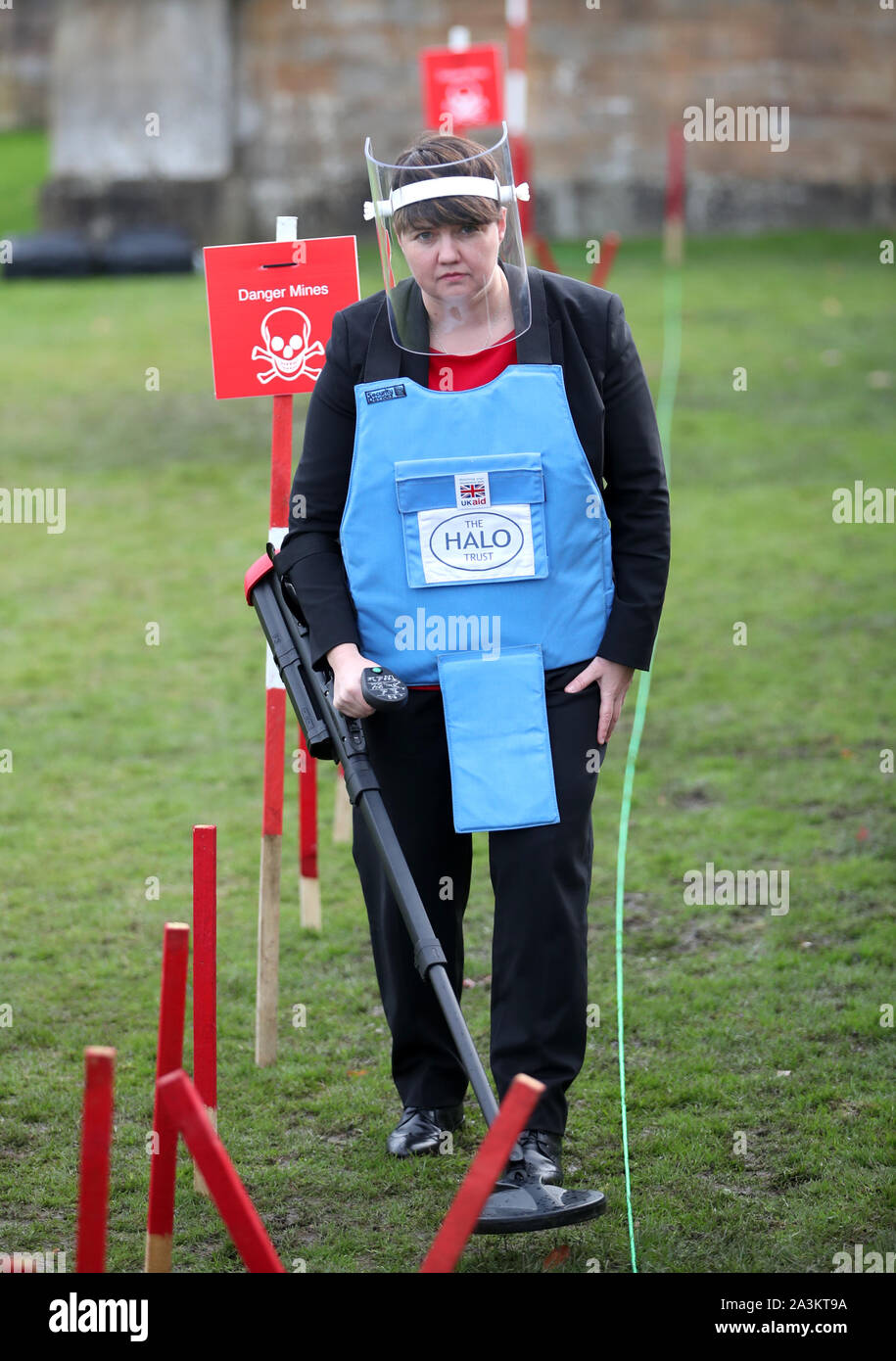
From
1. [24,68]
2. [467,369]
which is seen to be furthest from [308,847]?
[24,68]

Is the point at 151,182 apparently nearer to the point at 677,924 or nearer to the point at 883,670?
the point at 883,670

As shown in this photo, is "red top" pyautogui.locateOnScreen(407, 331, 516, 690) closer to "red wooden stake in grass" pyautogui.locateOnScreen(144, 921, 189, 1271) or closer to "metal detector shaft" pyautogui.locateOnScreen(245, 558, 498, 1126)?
"metal detector shaft" pyautogui.locateOnScreen(245, 558, 498, 1126)

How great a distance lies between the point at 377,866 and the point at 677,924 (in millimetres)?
1968

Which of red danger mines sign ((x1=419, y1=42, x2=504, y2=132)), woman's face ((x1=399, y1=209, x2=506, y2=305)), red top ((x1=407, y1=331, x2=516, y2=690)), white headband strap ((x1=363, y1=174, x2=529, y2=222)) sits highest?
red danger mines sign ((x1=419, y1=42, x2=504, y2=132))

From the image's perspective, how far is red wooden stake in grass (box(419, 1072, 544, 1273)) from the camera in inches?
98.7

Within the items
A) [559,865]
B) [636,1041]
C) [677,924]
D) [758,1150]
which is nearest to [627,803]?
[677,924]

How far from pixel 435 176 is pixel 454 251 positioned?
0.17 m

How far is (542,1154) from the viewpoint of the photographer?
11.8 ft

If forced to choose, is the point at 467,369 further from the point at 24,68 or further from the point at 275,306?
the point at 24,68

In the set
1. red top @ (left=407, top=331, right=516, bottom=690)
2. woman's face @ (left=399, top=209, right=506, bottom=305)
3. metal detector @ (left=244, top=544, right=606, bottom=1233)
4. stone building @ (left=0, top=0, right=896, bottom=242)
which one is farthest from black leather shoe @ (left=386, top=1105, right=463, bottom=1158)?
stone building @ (left=0, top=0, right=896, bottom=242)

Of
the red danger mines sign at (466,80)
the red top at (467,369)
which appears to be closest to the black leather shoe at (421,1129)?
the red top at (467,369)

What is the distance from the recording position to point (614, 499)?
3.66 m

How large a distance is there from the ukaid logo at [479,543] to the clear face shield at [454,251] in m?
0.37

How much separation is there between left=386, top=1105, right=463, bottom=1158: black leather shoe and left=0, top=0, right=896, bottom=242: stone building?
1873 cm
